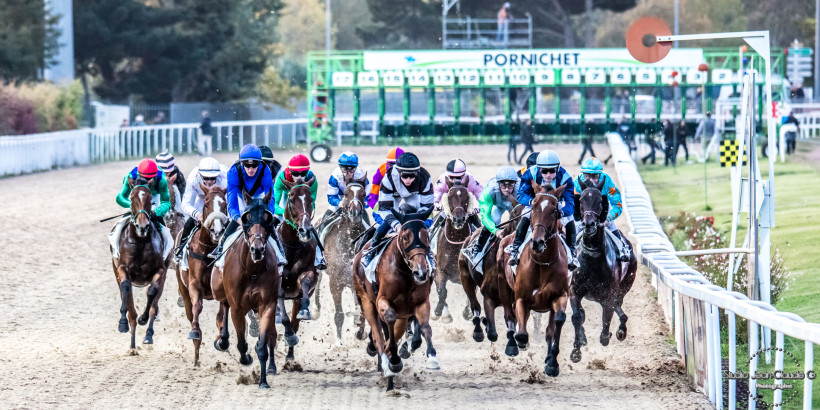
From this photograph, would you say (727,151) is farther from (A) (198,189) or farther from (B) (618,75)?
(B) (618,75)

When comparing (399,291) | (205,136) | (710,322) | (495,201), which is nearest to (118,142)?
(205,136)

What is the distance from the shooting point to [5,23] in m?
39.5

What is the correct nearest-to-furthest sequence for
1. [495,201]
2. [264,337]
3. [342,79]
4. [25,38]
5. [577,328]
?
1. [264,337]
2. [577,328]
3. [495,201]
4. [342,79]
5. [25,38]

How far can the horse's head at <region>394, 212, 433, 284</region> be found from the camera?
327 inches

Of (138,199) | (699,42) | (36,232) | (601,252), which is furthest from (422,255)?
(699,42)

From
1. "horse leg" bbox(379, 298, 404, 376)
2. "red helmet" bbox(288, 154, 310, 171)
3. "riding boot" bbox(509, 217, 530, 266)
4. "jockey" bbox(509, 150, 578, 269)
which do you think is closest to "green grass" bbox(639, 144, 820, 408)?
"jockey" bbox(509, 150, 578, 269)

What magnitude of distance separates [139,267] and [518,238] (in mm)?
3505

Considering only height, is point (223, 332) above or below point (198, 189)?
below

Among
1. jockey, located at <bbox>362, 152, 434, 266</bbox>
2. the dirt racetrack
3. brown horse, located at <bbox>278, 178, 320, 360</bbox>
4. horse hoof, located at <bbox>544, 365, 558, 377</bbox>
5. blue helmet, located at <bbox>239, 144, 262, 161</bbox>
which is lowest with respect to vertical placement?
the dirt racetrack

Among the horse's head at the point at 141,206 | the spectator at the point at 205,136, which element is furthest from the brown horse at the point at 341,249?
the spectator at the point at 205,136

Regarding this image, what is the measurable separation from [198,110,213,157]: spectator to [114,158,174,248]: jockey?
26.0 metres

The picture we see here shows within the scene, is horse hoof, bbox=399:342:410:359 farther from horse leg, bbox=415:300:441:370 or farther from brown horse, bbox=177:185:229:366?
brown horse, bbox=177:185:229:366

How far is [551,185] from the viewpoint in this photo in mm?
9148

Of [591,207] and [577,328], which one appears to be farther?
[577,328]
